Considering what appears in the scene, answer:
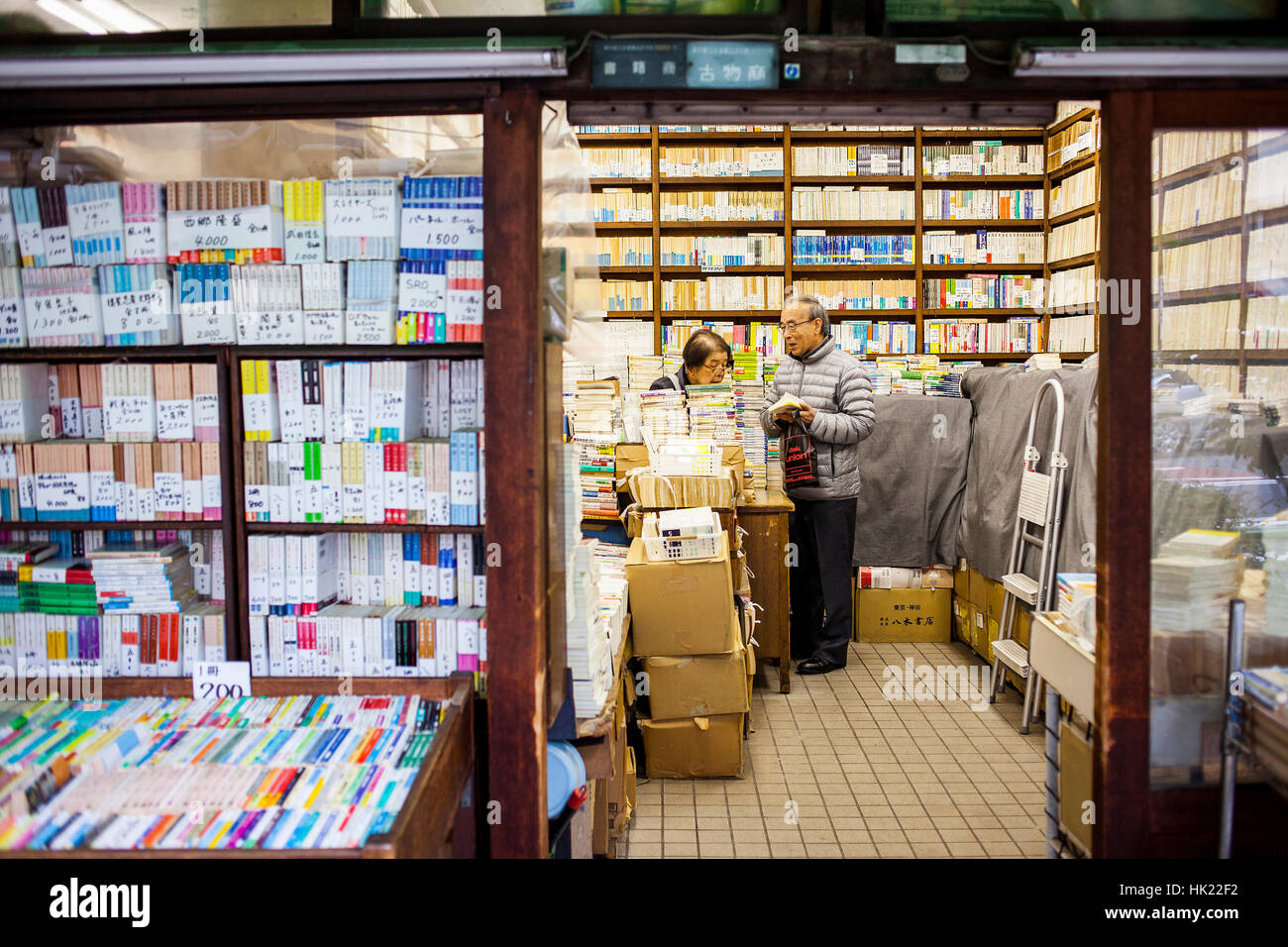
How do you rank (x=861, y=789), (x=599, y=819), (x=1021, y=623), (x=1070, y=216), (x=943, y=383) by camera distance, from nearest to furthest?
(x=599, y=819), (x=861, y=789), (x=1021, y=623), (x=943, y=383), (x=1070, y=216)

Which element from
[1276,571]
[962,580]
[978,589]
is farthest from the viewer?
[962,580]

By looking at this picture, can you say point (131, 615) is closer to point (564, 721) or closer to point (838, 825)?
point (564, 721)

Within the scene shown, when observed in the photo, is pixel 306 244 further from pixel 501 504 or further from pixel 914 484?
pixel 914 484

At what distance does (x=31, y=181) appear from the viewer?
7.23 feet

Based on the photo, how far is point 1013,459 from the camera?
4480 millimetres

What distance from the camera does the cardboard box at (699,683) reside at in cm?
336

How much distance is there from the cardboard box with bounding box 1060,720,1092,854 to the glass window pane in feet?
0.63

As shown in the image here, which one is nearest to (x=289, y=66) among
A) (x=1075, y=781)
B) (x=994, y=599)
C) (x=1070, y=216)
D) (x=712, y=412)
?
(x=1075, y=781)

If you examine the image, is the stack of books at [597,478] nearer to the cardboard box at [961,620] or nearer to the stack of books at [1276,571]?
the cardboard box at [961,620]

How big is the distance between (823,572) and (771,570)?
0.35m

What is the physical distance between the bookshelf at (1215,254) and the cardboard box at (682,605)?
1.73 meters

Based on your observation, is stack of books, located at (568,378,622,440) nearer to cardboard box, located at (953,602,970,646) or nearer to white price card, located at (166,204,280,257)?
white price card, located at (166,204,280,257)

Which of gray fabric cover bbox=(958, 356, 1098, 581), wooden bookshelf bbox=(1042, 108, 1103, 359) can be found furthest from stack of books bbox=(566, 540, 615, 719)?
wooden bookshelf bbox=(1042, 108, 1103, 359)

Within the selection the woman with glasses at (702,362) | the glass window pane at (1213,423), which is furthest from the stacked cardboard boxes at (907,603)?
the glass window pane at (1213,423)
